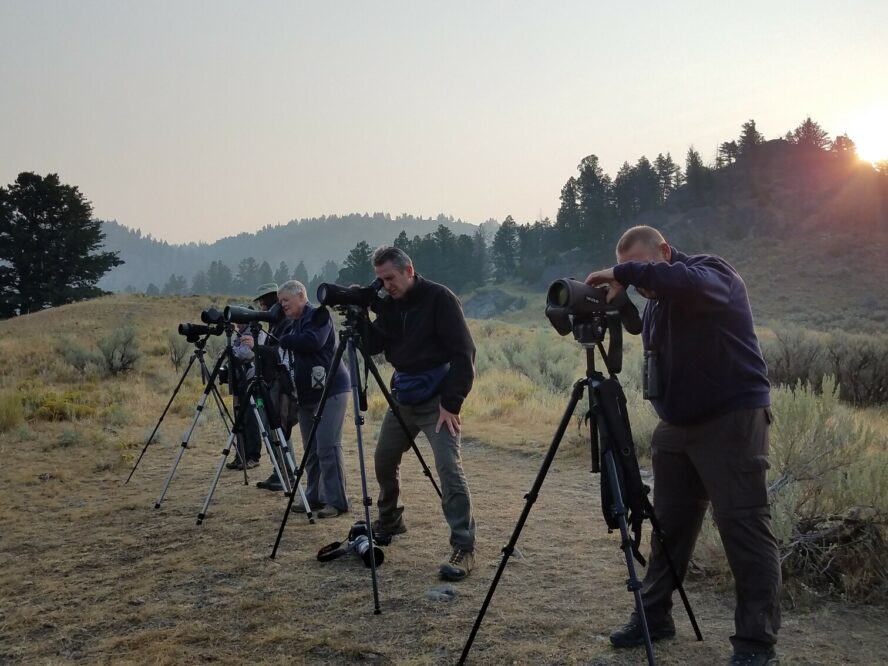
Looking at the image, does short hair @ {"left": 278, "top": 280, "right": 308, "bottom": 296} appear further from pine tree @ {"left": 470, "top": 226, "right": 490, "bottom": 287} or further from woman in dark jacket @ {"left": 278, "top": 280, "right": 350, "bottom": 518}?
pine tree @ {"left": 470, "top": 226, "right": 490, "bottom": 287}

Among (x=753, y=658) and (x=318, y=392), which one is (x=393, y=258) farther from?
(x=753, y=658)

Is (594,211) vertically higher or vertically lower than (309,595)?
higher

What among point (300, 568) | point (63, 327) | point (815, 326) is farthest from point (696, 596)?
point (815, 326)

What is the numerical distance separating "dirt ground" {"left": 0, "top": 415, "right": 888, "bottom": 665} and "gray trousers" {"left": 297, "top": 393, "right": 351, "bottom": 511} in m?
0.29

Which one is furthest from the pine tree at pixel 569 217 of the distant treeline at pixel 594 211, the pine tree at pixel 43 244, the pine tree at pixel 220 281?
the pine tree at pixel 220 281

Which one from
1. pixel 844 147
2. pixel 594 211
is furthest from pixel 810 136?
pixel 594 211

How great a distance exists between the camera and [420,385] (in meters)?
4.54

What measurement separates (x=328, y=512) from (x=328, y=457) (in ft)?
1.68

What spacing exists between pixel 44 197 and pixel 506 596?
4258cm

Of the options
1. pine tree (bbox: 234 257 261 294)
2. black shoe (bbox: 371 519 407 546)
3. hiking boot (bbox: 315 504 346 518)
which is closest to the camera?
black shoe (bbox: 371 519 407 546)

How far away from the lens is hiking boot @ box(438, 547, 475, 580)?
14.2ft

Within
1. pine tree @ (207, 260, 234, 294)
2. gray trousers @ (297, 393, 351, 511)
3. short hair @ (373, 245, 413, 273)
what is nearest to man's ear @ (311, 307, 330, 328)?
short hair @ (373, 245, 413, 273)

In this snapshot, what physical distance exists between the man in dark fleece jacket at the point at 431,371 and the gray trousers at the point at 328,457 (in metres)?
1.04

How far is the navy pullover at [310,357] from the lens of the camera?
19.0 feet
